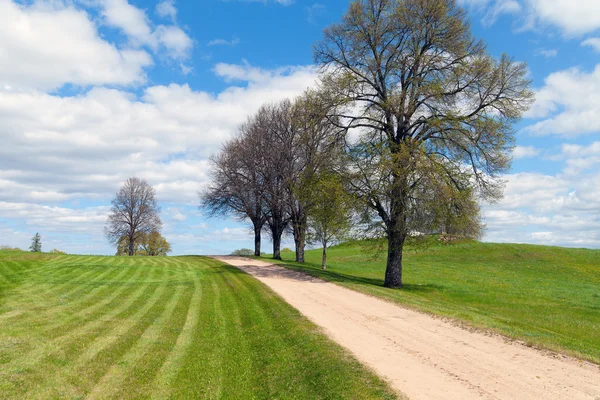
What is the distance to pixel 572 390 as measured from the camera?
720 cm

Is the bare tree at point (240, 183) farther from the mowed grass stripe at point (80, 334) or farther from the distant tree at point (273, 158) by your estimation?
the mowed grass stripe at point (80, 334)

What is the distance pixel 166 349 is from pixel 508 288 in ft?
74.0

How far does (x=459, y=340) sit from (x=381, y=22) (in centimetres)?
2029

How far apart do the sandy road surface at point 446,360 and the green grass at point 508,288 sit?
1165 mm

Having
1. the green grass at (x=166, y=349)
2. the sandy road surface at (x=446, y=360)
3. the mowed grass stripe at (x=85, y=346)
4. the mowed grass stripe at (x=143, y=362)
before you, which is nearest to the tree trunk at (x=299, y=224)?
the green grass at (x=166, y=349)

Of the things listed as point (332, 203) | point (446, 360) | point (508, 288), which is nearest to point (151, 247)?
point (332, 203)

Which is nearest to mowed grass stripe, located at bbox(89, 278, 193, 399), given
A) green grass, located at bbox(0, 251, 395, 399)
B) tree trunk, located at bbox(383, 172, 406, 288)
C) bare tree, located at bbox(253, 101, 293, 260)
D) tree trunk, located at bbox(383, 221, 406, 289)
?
green grass, located at bbox(0, 251, 395, 399)

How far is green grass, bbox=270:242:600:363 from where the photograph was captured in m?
13.1

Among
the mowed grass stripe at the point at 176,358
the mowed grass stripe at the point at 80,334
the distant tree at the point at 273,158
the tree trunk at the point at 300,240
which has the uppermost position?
the distant tree at the point at 273,158

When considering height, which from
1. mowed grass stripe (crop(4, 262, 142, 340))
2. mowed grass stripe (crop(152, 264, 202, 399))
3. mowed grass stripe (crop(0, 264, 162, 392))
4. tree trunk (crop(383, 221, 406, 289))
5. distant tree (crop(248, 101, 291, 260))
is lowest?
mowed grass stripe (crop(152, 264, 202, 399))

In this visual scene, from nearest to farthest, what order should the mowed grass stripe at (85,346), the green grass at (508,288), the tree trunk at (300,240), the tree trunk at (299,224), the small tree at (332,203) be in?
the mowed grass stripe at (85,346) < the green grass at (508,288) < the small tree at (332,203) < the tree trunk at (300,240) < the tree trunk at (299,224)

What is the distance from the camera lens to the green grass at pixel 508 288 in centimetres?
1307

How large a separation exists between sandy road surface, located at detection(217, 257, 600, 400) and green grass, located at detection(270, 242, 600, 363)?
117 cm

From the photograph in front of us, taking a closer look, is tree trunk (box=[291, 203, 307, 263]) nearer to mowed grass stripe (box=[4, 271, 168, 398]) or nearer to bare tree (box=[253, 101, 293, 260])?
bare tree (box=[253, 101, 293, 260])
